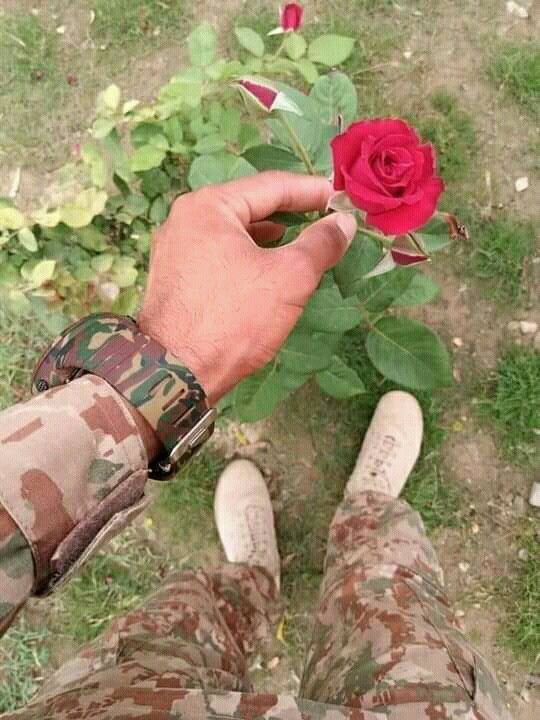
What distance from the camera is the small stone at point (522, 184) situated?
193 centimetres

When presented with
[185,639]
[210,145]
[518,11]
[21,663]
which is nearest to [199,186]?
[210,145]

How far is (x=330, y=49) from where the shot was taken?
62.5 inches

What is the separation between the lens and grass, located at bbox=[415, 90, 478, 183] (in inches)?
76.5

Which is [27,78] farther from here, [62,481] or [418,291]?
[62,481]

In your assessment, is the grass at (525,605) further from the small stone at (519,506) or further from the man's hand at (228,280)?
the man's hand at (228,280)

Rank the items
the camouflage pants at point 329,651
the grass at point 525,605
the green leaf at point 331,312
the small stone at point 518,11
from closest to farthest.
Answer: the camouflage pants at point 329,651 → the green leaf at point 331,312 → the grass at point 525,605 → the small stone at point 518,11

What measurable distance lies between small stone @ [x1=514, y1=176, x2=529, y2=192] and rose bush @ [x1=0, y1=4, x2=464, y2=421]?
1.70 ft

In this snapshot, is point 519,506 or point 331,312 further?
point 519,506

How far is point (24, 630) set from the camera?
2.03m

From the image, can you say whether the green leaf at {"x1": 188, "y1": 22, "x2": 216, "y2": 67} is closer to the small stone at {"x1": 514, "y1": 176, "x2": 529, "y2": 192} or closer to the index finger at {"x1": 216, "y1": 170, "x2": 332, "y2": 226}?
the index finger at {"x1": 216, "y1": 170, "x2": 332, "y2": 226}

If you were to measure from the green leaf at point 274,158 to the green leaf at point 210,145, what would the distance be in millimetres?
225

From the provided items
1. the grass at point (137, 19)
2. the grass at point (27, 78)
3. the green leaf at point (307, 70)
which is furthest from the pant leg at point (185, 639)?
the grass at point (137, 19)

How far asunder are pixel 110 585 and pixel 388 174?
1493 mm

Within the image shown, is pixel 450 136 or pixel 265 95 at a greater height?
pixel 265 95
